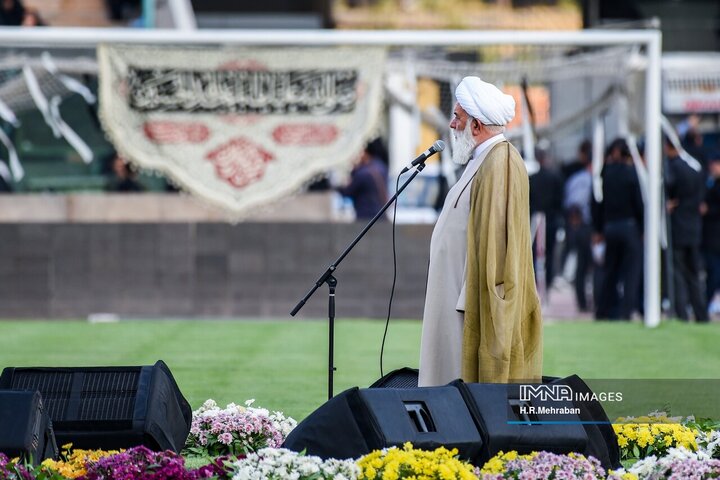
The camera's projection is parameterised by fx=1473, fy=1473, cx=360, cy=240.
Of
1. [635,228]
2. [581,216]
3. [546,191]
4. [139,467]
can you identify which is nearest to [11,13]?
[546,191]

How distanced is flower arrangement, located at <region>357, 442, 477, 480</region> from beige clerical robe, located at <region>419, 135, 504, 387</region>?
3.53ft

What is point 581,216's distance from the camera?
70.6ft

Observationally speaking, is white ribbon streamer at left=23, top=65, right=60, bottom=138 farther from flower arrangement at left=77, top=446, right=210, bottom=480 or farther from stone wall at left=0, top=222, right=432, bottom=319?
flower arrangement at left=77, top=446, right=210, bottom=480

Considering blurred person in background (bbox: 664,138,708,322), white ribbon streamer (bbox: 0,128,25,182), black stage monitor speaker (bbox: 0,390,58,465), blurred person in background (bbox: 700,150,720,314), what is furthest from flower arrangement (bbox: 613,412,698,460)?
white ribbon streamer (bbox: 0,128,25,182)

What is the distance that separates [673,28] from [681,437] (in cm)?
2592

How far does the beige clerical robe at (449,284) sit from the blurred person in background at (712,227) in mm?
12122

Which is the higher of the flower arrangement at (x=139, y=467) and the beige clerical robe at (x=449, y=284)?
the beige clerical robe at (x=449, y=284)

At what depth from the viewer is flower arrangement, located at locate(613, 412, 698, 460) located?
7.43 meters

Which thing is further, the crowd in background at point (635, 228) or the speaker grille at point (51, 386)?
the crowd in background at point (635, 228)

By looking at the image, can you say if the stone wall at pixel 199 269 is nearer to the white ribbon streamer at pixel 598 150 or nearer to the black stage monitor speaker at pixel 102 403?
the white ribbon streamer at pixel 598 150

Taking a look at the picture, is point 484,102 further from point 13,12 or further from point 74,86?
point 13,12

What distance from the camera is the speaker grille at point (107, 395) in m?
7.27

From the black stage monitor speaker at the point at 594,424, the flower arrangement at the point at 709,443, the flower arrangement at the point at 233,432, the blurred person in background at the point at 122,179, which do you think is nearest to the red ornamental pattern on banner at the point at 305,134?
the blurred person in background at the point at 122,179

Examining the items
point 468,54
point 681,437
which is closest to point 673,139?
point 468,54
